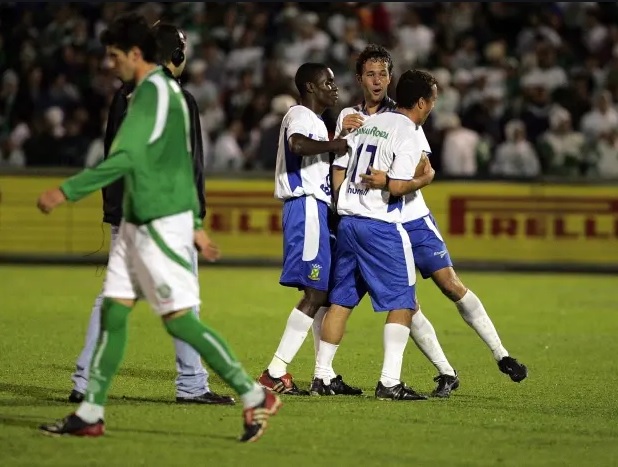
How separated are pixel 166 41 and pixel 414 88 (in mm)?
1683

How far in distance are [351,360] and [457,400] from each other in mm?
2031

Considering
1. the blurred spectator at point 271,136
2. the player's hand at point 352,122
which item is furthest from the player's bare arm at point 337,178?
the blurred spectator at point 271,136

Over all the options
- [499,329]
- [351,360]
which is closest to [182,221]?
[351,360]

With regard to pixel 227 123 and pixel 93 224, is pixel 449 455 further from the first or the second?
pixel 227 123

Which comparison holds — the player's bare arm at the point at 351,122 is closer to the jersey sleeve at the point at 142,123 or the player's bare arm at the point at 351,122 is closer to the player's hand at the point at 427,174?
the player's hand at the point at 427,174

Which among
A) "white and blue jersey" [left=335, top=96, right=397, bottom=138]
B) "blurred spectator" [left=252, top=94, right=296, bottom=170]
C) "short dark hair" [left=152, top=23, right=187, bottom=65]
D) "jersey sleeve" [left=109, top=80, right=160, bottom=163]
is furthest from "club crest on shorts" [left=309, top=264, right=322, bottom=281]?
"blurred spectator" [left=252, top=94, right=296, bottom=170]

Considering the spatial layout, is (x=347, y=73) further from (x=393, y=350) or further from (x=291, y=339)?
(x=393, y=350)

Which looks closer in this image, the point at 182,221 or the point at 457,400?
the point at 182,221

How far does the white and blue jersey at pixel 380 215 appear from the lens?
29.8 feet

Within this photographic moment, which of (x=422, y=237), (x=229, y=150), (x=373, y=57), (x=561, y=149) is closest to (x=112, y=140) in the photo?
(x=373, y=57)

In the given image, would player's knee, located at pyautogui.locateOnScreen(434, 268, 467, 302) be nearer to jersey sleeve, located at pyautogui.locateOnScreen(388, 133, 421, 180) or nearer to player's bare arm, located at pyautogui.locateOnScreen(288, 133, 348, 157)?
jersey sleeve, located at pyautogui.locateOnScreen(388, 133, 421, 180)

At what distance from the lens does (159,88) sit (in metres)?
7.42

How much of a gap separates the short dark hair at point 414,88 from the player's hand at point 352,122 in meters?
0.31

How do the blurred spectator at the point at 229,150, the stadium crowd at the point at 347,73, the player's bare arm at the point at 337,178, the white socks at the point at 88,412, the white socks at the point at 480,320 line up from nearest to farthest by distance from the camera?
the white socks at the point at 88,412, the player's bare arm at the point at 337,178, the white socks at the point at 480,320, the stadium crowd at the point at 347,73, the blurred spectator at the point at 229,150
